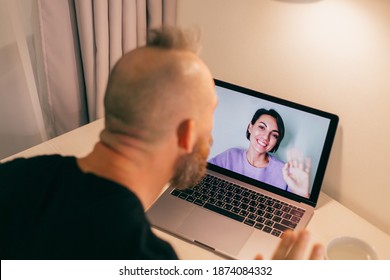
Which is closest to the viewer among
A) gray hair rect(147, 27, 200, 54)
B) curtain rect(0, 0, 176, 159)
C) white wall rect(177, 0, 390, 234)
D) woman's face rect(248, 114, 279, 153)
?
gray hair rect(147, 27, 200, 54)

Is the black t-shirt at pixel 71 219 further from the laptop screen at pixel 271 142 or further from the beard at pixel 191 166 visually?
the laptop screen at pixel 271 142

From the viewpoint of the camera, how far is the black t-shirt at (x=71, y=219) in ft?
1.98

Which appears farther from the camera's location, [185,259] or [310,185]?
[310,185]

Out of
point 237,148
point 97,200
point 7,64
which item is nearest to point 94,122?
point 7,64

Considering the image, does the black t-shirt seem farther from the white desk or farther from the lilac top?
the lilac top

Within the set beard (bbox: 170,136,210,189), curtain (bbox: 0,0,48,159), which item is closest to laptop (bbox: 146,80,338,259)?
beard (bbox: 170,136,210,189)

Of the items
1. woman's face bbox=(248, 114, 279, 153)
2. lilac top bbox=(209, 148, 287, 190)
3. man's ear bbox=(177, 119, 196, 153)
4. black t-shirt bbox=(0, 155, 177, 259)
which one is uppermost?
man's ear bbox=(177, 119, 196, 153)

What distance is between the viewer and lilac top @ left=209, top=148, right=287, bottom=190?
1.01 m

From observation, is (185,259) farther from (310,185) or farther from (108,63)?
(108,63)

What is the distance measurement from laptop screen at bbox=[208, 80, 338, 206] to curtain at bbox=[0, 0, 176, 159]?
1.11 feet

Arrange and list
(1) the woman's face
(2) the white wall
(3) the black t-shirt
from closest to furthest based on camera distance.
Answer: (3) the black t-shirt
(2) the white wall
(1) the woman's face
